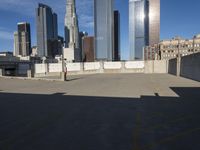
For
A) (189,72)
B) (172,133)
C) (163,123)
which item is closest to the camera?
(172,133)

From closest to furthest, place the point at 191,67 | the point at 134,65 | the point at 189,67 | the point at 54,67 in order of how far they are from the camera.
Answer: the point at 191,67 → the point at 189,67 → the point at 134,65 → the point at 54,67

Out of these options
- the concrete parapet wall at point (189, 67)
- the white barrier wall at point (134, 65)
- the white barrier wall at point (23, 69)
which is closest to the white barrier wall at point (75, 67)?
the white barrier wall at point (134, 65)

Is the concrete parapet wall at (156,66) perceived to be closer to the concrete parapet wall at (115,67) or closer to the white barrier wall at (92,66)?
the concrete parapet wall at (115,67)

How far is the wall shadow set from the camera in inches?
242

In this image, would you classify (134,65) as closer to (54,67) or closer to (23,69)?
(54,67)

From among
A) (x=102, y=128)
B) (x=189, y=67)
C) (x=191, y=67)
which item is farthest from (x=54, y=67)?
(x=102, y=128)

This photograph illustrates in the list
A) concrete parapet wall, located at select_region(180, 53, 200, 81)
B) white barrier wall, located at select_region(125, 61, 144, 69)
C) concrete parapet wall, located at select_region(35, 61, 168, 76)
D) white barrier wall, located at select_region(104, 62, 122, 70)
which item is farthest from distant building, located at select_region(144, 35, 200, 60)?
concrete parapet wall, located at select_region(180, 53, 200, 81)

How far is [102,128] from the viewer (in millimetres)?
7719

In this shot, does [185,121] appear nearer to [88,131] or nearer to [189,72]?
[88,131]

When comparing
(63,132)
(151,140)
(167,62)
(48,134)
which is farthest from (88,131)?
(167,62)

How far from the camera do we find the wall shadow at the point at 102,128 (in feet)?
20.2

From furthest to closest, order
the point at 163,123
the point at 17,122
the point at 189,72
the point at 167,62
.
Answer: the point at 167,62 → the point at 189,72 → the point at 17,122 → the point at 163,123

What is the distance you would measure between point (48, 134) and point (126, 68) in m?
52.2

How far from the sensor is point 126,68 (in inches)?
2303
